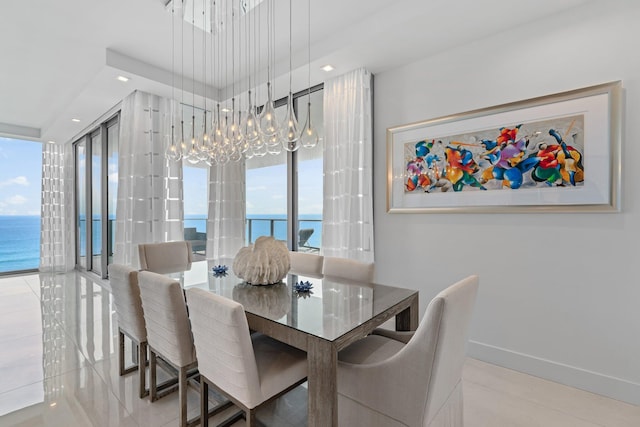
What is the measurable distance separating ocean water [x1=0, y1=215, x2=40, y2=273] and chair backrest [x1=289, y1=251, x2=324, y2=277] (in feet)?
54.7

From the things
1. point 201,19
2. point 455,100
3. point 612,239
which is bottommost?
point 612,239

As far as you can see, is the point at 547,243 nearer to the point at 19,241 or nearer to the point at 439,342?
the point at 439,342

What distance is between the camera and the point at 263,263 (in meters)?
2.04

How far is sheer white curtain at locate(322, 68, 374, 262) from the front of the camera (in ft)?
10.3

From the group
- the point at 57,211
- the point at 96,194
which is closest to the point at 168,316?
the point at 96,194

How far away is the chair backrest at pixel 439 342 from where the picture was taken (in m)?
1.15

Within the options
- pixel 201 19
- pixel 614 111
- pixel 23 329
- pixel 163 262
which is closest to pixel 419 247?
pixel 614 111

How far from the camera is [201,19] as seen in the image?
8.72ft

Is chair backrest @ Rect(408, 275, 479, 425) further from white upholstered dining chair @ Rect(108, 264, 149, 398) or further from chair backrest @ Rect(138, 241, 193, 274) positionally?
chair backrest @ Rect(138, 241, 193, 274)

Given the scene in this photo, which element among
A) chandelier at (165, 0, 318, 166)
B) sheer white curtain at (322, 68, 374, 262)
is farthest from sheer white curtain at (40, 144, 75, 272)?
sheer white curtain at (322, 68, 374, 262)

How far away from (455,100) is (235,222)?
3.45 m

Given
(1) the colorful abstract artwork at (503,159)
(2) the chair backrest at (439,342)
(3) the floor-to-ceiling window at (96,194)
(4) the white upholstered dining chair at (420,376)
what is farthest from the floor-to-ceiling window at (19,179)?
(2) the chair backrest at (439,342)

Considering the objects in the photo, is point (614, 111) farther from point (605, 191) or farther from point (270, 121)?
point (270, 121)

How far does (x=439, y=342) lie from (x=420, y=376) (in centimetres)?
17
